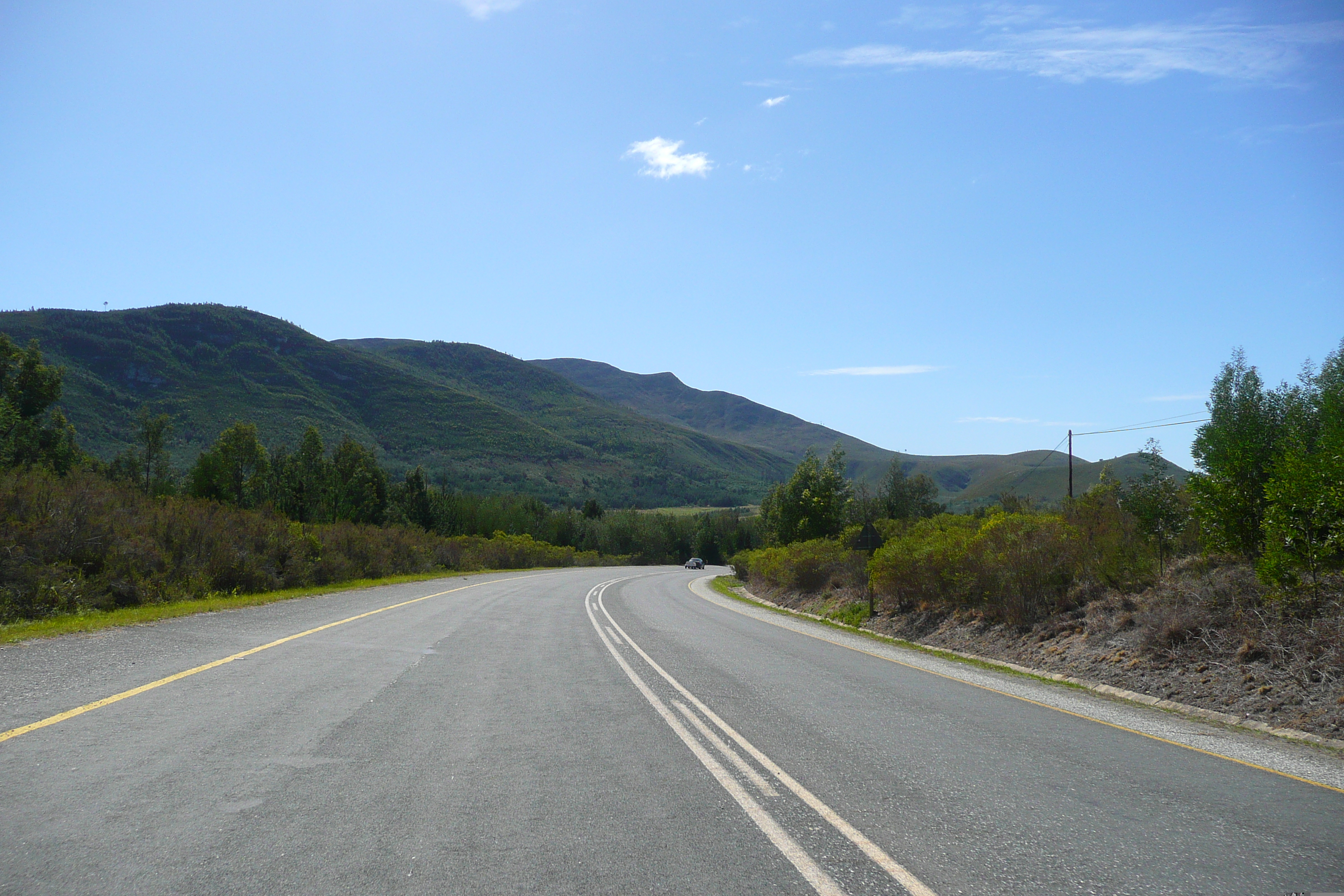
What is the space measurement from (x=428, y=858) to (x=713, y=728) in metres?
3.51

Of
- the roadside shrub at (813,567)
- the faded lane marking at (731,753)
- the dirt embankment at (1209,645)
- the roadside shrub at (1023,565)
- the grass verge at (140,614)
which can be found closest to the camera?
the faded lane marking at (731,753)

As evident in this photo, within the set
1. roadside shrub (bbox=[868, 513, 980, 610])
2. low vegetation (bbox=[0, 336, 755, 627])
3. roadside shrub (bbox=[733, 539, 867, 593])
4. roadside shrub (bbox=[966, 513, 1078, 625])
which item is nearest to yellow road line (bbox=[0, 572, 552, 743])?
low vegetation (bbox=[0, 336, 755, 627])

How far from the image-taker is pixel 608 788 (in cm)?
501

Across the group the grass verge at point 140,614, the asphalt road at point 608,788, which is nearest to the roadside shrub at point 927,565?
the asphalt road at point 608,788

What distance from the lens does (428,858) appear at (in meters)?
3.79

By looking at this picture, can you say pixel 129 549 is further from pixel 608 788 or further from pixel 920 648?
pixel 920 648

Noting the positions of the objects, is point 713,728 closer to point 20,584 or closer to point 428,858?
point 428,858

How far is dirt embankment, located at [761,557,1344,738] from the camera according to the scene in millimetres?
7980

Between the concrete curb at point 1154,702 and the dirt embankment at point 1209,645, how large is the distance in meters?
0.10

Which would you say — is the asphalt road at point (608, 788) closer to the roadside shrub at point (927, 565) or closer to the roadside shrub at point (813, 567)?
the roadside shrub at point (927, 565)

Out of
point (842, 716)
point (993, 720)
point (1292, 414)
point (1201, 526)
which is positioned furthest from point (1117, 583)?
point (842, 716)

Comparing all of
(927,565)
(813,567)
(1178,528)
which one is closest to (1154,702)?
(1178,528)

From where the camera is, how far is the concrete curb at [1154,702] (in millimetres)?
7207

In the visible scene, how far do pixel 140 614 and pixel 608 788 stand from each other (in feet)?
44.0
